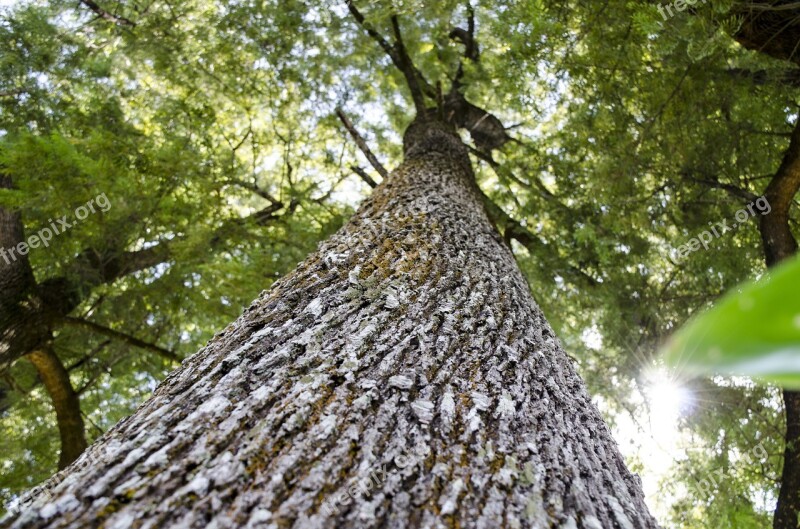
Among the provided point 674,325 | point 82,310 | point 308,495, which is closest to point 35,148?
point 82,310

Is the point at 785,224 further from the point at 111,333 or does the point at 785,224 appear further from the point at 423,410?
the point at 111,333

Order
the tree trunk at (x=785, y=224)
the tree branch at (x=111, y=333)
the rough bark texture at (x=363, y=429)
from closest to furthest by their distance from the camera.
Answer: the rough bark texture at (x=363, y=429)
the tree trunk at (x=785, y=224)
the tree branch at (x=111, y=333)

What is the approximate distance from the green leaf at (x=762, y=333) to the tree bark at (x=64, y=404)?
5.72 metres

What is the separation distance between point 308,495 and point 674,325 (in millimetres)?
5660

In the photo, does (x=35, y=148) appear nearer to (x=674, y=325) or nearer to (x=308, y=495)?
(x=308, y=495)

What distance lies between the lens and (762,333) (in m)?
0.22

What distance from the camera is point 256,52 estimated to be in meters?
5.98

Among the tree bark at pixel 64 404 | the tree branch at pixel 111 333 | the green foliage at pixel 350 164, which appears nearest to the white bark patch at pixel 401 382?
the green foliage at pixel 350 164

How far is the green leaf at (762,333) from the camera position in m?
0.22

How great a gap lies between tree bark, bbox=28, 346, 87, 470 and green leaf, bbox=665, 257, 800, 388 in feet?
18.8

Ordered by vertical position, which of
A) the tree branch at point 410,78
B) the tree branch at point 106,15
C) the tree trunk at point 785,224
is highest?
the tree branch at point 106,15

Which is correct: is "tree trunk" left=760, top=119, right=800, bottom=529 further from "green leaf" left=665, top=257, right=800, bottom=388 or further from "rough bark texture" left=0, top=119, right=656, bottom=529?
"green leaf" left=665, top=257, right=800, bottom=388

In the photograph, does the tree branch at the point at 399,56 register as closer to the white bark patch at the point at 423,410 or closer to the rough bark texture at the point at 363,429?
the rough bark texture at the point at 363,429

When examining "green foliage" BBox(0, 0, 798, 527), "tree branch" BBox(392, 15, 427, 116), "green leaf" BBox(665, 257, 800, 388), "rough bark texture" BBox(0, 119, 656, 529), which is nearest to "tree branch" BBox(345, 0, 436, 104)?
"tree branch" BBox(392, 15, 427, 116)
